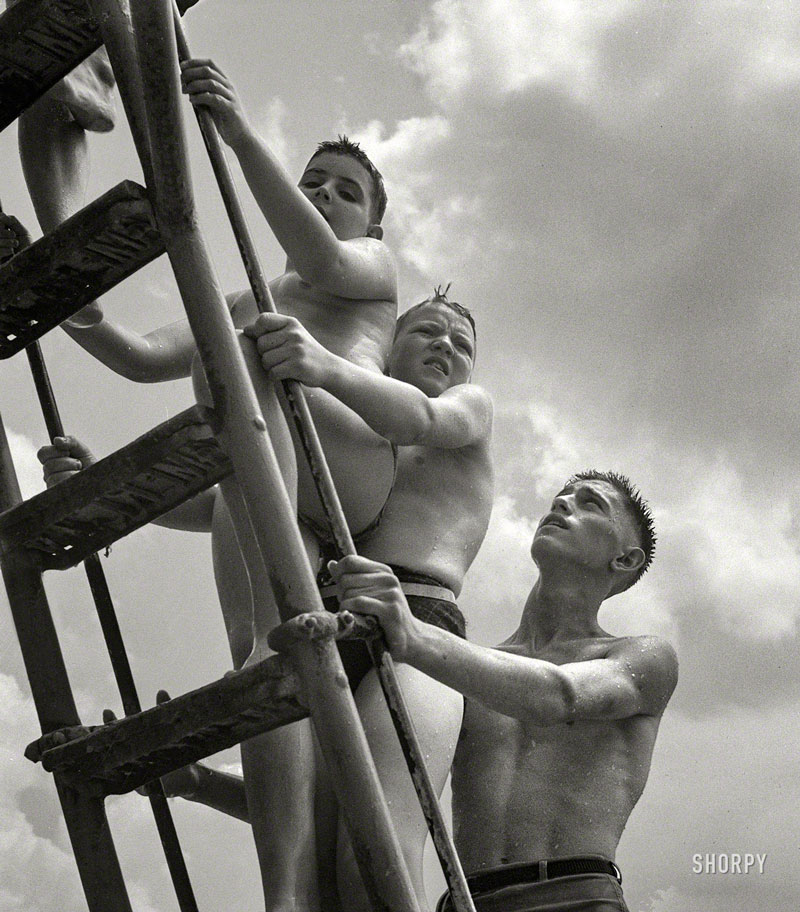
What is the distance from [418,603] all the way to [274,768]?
2.82ft

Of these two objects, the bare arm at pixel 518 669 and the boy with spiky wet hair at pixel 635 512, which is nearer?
the bare arm at pixel 518 669

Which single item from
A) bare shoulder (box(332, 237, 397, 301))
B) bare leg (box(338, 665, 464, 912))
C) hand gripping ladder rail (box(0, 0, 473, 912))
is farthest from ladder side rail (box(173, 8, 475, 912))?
bare shoulder (box(332, 237, 397, 301))

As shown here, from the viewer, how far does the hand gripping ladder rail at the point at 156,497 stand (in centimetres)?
298

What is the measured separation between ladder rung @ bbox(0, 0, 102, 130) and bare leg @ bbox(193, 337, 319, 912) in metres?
0.84

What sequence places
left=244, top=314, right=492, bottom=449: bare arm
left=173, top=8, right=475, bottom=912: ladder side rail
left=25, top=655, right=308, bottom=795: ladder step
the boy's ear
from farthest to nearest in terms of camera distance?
1. the boy's ear
2. left=244, top=314, right=492, bottom=449: bare arm
3. left=173, top=8, right=475, bottom=912: ladder side rail
4. left=25, top=655, right=308, bottom=795: ladder step

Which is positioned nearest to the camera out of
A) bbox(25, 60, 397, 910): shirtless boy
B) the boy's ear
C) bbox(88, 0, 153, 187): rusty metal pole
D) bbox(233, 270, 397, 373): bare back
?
bbox(88, 0, 153, 187): rusty metal pole

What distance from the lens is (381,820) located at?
2904mm

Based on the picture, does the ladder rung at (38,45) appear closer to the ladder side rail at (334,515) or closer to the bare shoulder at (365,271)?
the ladder side rail at (334,515)

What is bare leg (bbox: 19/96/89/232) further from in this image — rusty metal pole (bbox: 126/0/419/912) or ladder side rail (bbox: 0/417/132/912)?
ladder side rail (bbox: 0/417/132/912)

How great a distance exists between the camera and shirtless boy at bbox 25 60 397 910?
363 centimetres

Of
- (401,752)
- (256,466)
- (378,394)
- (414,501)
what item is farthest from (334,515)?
(414,501)

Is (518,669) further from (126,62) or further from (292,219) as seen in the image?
(126,62)

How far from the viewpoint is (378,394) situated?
13.1ft

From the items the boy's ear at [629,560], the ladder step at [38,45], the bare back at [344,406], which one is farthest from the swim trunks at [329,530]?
the boy's ear at [629,560]
